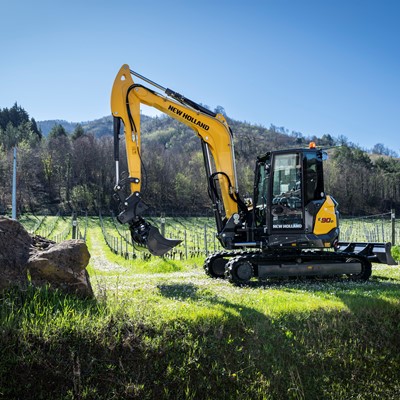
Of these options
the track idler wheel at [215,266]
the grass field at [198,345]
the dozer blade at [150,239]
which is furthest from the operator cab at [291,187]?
the dozer blade at [150,239]

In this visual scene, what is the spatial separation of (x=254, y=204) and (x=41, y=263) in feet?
17.7

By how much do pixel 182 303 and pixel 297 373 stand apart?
1860 mm

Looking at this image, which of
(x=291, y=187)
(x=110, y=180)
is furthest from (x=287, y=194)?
(x=110, y=180)

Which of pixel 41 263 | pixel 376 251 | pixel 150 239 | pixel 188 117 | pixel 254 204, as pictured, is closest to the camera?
pixel 41 263

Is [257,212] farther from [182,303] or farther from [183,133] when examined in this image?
[183,133]

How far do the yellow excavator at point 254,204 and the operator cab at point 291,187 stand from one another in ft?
0.07

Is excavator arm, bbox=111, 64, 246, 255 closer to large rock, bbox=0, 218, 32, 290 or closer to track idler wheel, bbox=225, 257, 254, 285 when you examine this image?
track idler wheel, bbox=225, 257, 254, 285

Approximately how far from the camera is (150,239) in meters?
7.99

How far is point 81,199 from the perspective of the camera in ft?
177

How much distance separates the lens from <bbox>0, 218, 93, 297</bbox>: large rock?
210 inches

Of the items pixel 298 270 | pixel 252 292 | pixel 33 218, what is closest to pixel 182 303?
pixel 252 292

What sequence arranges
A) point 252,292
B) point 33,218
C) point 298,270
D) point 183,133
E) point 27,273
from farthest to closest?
point 183,133, point 33,218, point 298,270, point 252,292, point 27,273

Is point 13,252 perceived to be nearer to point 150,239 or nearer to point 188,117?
point 150,239

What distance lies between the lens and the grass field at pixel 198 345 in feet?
14.7
